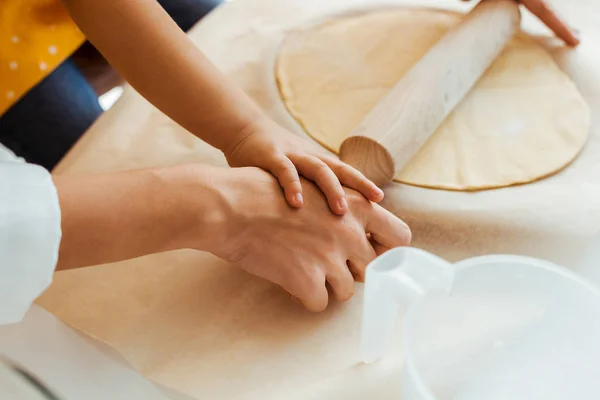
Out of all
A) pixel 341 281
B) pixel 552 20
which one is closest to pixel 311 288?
pixel 341 281

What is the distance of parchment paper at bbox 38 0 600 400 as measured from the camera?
52cm

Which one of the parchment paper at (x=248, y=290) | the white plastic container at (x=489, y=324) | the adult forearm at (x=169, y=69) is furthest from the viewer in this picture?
the adult forearm at (x=169, y=69)

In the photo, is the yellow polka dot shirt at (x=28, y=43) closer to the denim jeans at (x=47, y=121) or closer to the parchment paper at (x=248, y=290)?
the denim jeans at (x=47, y=121)

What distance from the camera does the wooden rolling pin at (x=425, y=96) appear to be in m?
0.65

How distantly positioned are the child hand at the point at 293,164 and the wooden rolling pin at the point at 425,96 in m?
0.06

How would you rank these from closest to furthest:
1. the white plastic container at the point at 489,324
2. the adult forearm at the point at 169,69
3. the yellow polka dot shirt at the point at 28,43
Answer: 1. the white plastic container at the point at 489,324
2. the adult forearm at the point at 169,69
3. the yellow polka dot shirt at the point at 28,43

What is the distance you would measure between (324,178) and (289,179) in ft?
0.12

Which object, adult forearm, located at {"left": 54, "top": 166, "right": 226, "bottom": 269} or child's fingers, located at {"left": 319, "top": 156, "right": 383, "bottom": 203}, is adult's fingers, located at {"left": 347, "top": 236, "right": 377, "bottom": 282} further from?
adult forearm, located at {"left": 54, "top": 166, "right": 226, "bottom": 269}

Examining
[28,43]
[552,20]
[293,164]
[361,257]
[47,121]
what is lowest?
[552,20]

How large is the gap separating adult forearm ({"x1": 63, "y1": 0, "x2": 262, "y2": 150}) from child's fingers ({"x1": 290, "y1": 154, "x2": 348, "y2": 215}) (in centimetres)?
9

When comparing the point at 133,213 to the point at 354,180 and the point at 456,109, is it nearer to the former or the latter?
the point at 354,180

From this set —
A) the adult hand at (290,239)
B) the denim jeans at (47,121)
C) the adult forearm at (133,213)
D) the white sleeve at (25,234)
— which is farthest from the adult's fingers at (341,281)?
the denim jeans at (47,121)

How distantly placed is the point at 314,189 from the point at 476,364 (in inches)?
9.1

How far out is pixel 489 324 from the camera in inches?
18.2
